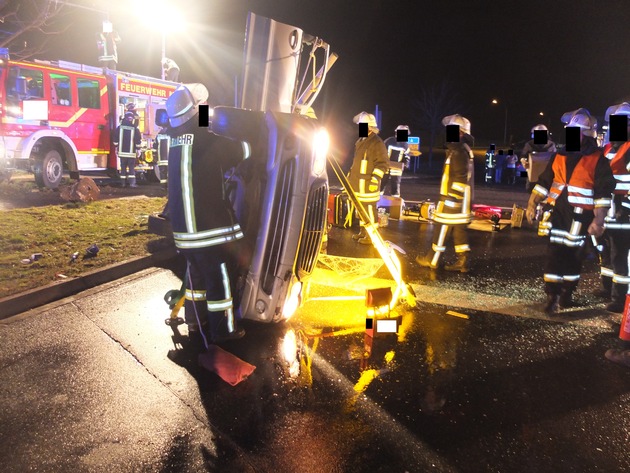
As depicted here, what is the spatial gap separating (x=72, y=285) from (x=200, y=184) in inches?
100

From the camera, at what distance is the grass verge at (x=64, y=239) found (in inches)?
203

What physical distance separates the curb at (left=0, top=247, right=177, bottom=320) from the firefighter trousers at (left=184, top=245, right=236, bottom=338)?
1797 millimetres

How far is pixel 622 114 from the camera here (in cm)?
471

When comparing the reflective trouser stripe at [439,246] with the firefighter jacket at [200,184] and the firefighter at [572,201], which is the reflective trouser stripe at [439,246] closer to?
the firefighter at [572,201]

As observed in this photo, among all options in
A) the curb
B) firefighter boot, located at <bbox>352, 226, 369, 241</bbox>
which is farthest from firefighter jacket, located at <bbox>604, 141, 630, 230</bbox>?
the curb

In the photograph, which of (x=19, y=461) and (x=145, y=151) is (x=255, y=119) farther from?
(x=145, y=151)

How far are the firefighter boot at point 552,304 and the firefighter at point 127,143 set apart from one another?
11.2 m

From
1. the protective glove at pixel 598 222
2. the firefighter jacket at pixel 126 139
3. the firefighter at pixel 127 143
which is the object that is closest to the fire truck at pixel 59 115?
the firefighter at pixel 127 143

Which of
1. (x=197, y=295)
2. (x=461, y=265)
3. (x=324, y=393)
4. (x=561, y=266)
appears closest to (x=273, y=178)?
(x=197, y=295)

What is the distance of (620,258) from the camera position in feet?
15.7

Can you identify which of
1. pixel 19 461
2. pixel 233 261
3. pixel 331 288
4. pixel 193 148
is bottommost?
pixel 19 461

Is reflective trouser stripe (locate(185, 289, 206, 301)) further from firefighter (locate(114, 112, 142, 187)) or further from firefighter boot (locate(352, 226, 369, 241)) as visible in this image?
firefighter (locate(114, 112, 142, 187))

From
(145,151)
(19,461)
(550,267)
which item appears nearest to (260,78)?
(19,461)

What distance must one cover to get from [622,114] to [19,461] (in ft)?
18.9
